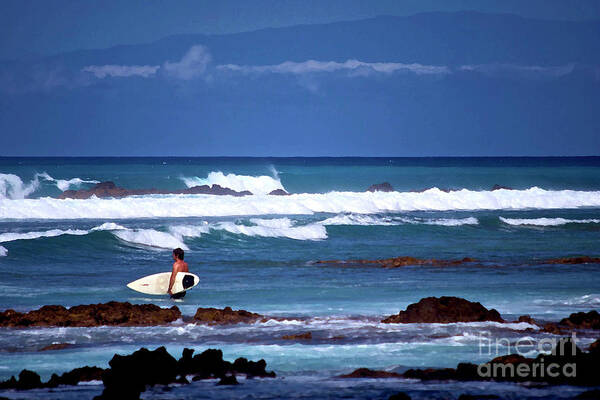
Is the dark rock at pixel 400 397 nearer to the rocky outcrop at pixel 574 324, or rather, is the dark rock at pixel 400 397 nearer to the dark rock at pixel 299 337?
the dark rock at pixel 299 337

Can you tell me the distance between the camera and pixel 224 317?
1292 centimetres

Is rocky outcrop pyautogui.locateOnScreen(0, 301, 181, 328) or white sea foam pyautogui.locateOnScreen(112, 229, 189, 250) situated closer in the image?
rocky outcrop pyautogui.locateOnScreen(0, 301, 181, 328)

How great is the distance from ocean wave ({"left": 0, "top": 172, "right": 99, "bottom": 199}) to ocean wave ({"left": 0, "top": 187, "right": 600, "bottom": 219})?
11258mm

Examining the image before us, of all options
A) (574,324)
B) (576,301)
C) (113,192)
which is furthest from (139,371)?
(113,192)

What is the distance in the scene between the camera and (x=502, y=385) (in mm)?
9102

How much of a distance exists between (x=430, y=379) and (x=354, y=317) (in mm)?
3819

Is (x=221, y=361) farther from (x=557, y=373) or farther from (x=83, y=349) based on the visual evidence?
(x=557, y=373)

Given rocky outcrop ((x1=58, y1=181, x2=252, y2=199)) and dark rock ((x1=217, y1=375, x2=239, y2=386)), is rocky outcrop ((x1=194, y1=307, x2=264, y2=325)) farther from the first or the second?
rocky outcrop ((x1=58, y1=181, x2=252, y2=199))

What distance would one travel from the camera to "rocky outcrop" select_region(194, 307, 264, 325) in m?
12.8

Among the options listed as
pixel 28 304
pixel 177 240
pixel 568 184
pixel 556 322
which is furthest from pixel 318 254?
pixel 568 184

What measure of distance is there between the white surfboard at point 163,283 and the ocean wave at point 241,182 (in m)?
44.4

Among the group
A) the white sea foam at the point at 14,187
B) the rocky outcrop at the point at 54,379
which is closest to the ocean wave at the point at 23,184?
the white sea foam at the point at 14,187

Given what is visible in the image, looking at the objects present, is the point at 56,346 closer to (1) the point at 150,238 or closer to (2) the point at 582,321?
(2) the point at 582,321

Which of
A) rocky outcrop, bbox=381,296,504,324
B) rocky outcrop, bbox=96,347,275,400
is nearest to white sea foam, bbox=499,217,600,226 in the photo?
rocky outcrop, bbox=381,296,504,324
